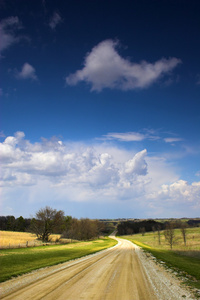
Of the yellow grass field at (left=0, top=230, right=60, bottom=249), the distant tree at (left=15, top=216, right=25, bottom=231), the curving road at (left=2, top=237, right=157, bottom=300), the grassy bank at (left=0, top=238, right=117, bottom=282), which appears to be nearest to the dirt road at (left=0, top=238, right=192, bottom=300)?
the curving road at (left=2, top=237, right=157, bottom=300)

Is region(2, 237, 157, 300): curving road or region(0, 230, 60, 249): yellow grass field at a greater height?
region(2, 237, 157, 300): curving road

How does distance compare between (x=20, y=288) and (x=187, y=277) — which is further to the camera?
(x=187, y=277)

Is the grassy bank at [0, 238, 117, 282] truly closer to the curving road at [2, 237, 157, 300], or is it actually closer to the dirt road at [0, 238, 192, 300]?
the dirt road at [0, 238, 192, 300]

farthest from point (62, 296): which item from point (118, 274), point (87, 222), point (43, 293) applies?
point (87, 222)

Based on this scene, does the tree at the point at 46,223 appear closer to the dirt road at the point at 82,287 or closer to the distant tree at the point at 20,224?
the dirt road at the point at 82,287

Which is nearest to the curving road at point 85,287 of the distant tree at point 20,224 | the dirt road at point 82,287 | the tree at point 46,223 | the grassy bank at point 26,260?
the dirt road at point 82,287

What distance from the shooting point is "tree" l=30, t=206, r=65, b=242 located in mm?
60750

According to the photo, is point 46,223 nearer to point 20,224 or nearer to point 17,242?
point 17,242

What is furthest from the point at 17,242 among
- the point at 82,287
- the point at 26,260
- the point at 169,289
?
the point at 169,289

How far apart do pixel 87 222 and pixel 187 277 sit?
79.4 m

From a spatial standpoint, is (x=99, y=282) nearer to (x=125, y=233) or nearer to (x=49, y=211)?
(x=49, y=211)

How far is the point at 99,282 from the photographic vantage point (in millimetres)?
12562

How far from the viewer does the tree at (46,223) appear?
60750 millimetres

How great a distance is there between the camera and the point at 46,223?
202ft
